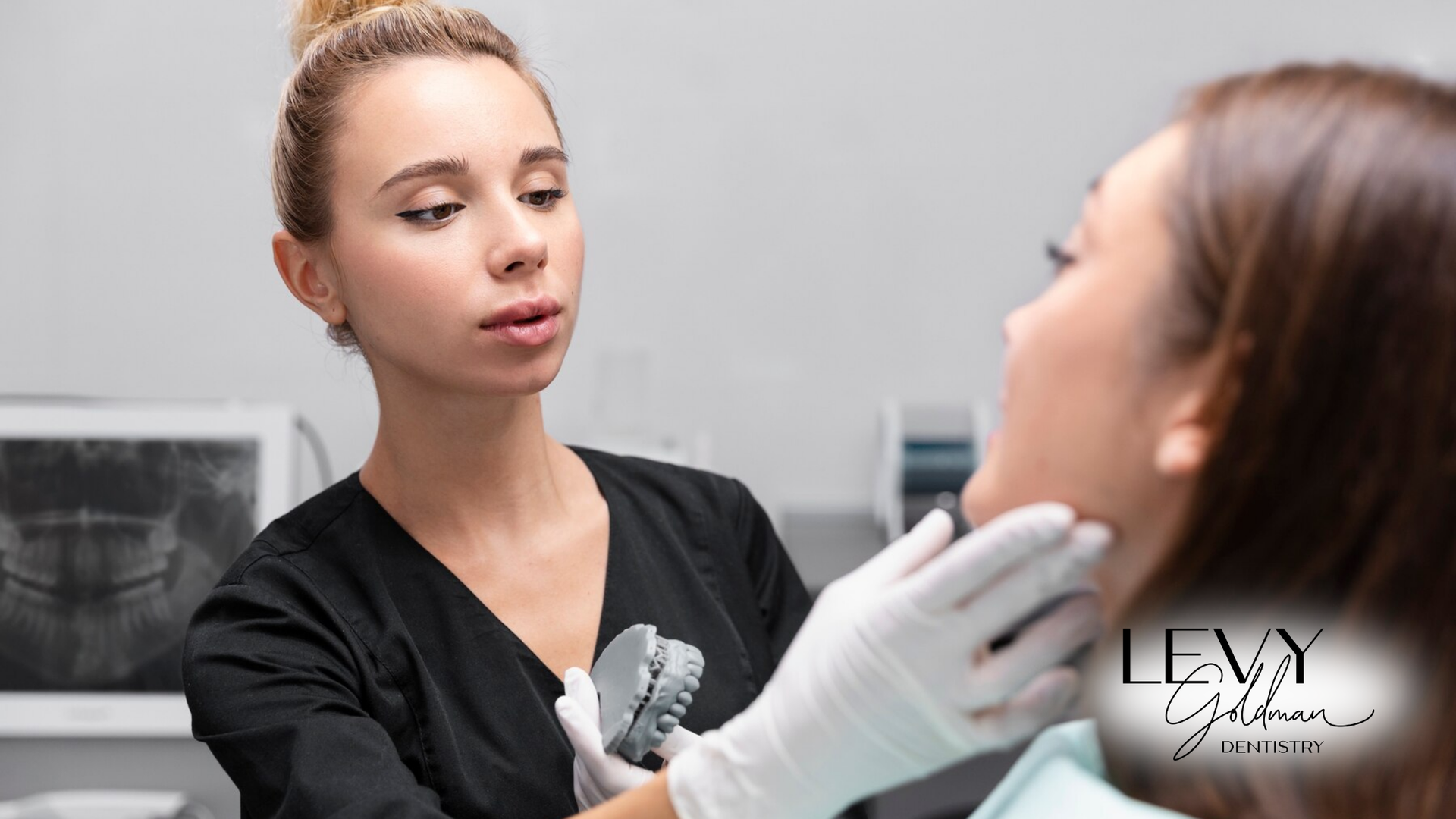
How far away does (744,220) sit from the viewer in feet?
8.16

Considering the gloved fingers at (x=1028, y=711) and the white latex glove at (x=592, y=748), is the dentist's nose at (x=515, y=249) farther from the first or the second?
the gloved fingers at (x=1028, y=711)

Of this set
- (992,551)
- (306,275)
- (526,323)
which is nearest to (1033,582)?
(992,551)

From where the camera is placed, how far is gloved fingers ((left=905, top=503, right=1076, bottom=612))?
0.69 metres

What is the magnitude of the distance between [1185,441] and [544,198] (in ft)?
2.20

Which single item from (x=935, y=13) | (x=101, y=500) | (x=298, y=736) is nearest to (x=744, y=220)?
(x=935, y=13)

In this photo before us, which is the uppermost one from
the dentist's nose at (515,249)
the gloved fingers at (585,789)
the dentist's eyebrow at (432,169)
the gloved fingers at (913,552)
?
the dentist's eyebrow at (432,169)

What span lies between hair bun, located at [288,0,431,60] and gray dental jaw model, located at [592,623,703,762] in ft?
Answer: 2.23

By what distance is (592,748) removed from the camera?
999 millimetres

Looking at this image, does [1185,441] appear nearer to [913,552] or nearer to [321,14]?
[913,552]

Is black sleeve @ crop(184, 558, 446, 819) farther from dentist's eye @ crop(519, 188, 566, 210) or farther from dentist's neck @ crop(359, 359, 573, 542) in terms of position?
dentist's eye @ crop(519, 188, 566, 210)

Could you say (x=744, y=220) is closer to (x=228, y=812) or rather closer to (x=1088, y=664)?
(x=228, y=812)

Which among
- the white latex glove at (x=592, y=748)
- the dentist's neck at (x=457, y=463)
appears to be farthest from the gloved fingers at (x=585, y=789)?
the dentist's neck at (x=457, y=463)

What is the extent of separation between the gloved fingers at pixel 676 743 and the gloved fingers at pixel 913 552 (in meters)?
0.32

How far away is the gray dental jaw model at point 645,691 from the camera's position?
99 centimetres
